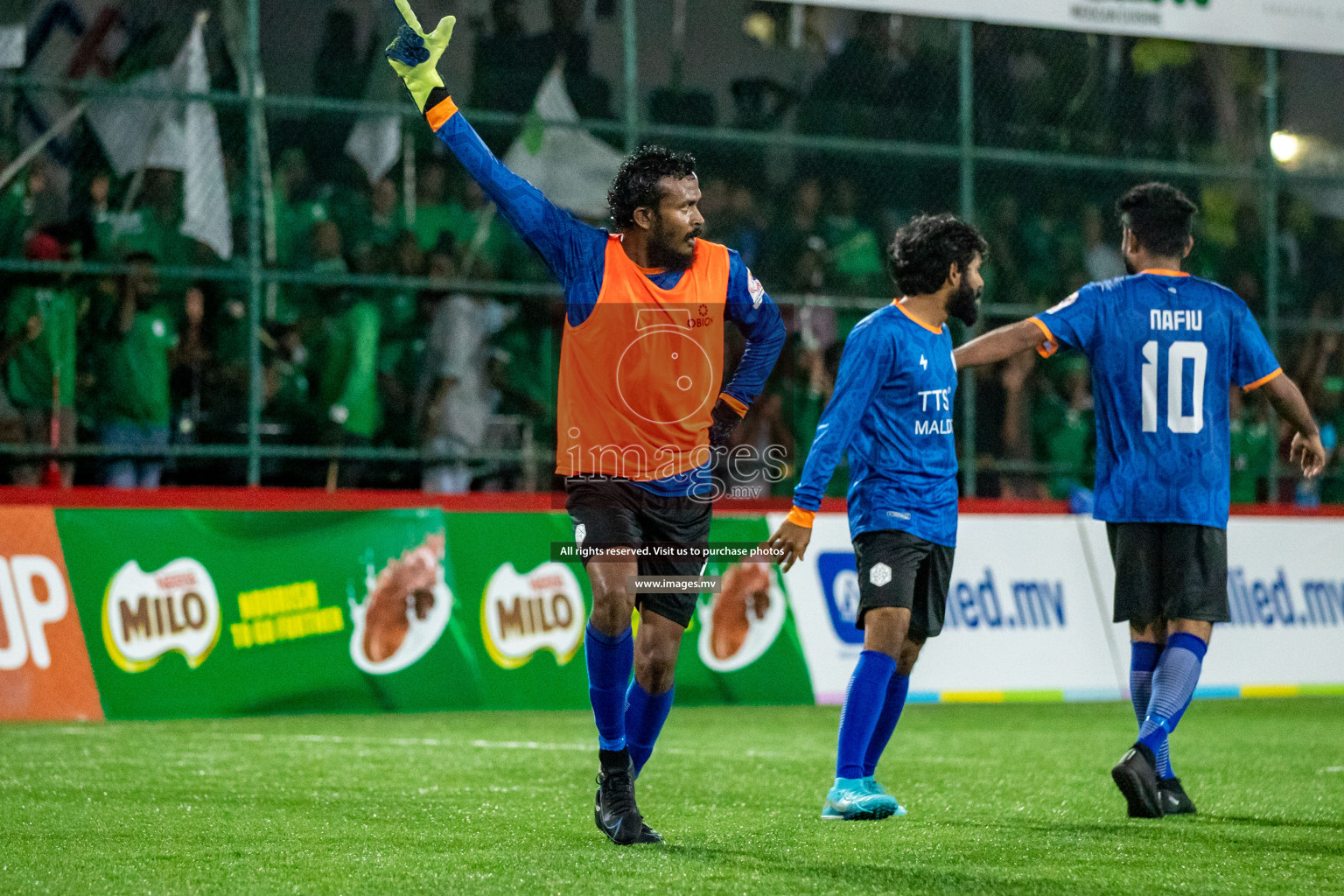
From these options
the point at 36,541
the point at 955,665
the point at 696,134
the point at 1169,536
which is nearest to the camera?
the point at 1169,536

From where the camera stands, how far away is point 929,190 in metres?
14.6

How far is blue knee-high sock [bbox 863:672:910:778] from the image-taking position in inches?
246

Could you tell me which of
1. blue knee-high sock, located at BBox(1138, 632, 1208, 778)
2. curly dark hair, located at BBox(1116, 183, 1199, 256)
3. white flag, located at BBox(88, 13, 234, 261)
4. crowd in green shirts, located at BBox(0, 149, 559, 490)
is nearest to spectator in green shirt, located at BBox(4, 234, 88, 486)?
crowd in green shirts, located at BBox(0, 149, 559, 490)

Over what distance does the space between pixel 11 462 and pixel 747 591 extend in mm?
4755

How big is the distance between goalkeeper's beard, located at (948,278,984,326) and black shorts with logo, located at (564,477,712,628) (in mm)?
1225

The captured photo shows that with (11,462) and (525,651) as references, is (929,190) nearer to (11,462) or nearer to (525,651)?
(525,651)

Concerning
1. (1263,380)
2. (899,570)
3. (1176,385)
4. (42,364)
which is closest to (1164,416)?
(1176,385)

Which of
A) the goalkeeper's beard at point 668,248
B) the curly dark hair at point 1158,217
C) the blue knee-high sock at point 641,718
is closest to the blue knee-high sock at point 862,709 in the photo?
the blue knee-high sock at point 641,718

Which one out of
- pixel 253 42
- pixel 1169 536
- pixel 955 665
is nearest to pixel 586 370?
pixel 1169 536

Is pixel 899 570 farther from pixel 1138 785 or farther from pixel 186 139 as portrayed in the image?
pixel 186 139

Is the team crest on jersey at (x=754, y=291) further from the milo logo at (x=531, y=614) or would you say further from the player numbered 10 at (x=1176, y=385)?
the milo logo at (x=531, y=614)

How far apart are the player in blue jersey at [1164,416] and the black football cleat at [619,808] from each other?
193cm

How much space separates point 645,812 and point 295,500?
523cm

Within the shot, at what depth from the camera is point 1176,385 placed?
6.43m
